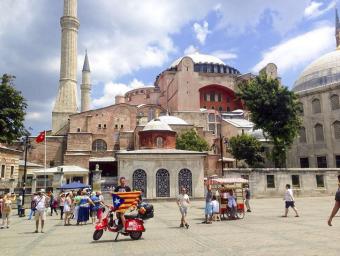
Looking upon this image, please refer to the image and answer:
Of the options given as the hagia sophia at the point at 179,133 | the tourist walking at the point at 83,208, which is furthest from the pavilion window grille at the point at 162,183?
the tourist walking at the point at 83,208

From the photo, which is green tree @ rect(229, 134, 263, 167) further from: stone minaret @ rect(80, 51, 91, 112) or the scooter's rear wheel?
stone minaret @ rect(80, 51, 91, 112)

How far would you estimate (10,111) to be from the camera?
21.3 m

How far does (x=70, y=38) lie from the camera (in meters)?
47.2

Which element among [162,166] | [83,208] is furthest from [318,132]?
[83,208]

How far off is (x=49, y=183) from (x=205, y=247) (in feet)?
77.5

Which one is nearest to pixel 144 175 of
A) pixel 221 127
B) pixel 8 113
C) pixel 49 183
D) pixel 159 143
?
pixel 159 143

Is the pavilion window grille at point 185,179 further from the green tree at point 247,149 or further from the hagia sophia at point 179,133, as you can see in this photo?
the green tree at point 247,149

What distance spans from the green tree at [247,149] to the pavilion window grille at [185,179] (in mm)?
11531

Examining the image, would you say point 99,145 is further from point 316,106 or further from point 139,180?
point 316,106

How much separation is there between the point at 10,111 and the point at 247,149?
935 inches

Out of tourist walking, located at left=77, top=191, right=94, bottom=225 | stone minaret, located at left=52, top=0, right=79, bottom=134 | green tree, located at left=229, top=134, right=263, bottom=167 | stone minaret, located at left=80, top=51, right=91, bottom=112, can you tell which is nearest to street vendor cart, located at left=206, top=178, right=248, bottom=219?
tourist walking, located at left=77, top=191, right=94, bottom=225

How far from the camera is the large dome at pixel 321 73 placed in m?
37.7

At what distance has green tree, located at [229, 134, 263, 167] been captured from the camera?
36156 millimetres

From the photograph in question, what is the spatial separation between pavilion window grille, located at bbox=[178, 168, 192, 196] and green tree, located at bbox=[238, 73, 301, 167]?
27.0 feet
